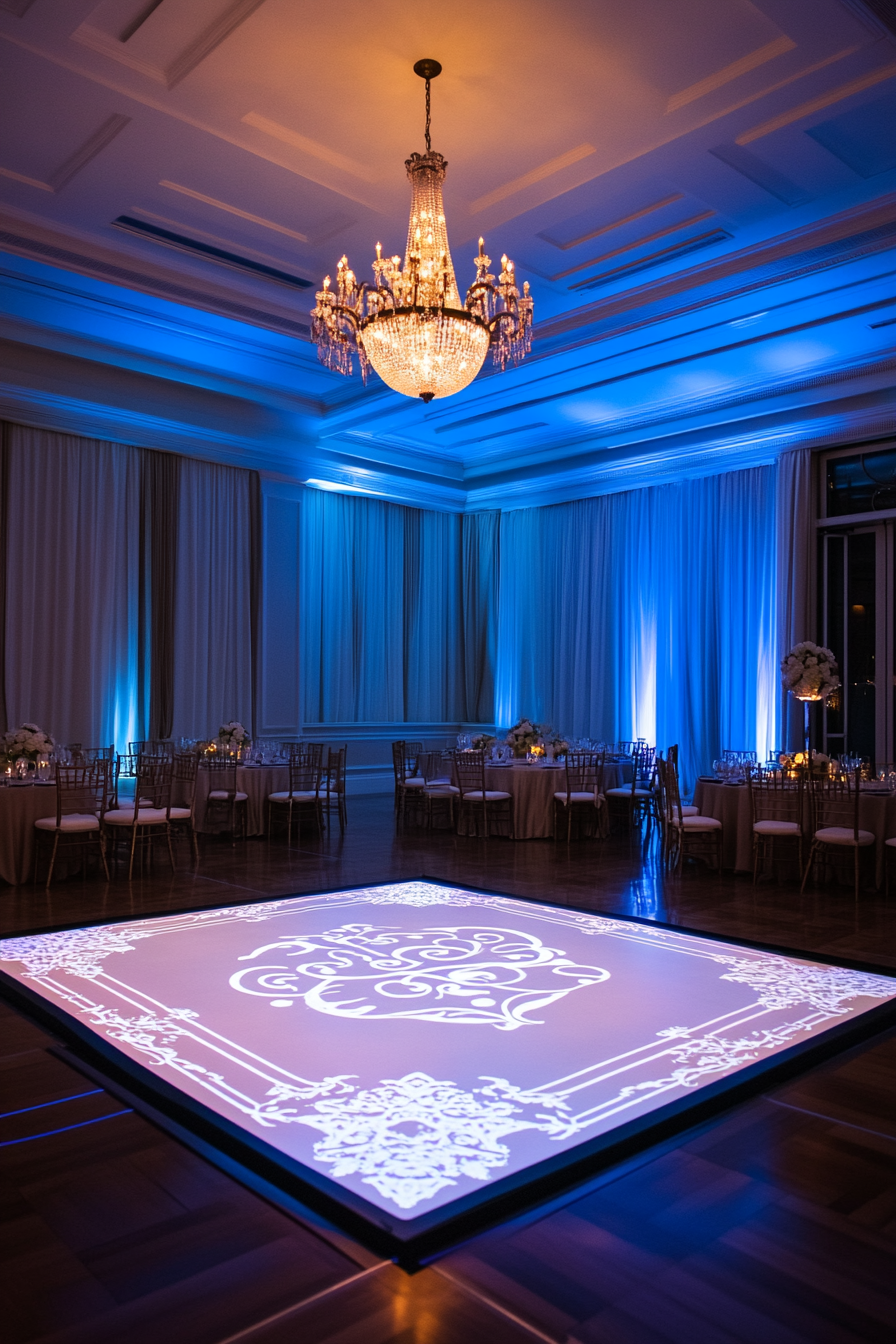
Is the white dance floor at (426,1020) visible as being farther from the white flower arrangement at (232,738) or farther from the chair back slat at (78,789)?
the white flower arrangement at (232,738)

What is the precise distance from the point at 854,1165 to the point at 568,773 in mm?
6535

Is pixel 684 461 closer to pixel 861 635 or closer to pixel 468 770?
pixel 861 635

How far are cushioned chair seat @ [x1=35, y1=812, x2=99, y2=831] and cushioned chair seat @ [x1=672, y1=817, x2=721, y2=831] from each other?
15.0ft

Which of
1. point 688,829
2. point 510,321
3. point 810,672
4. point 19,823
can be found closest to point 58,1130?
point 19,823

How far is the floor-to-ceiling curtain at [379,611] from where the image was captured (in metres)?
13.1

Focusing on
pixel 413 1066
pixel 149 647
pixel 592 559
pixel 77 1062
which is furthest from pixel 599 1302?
pixel 592 559

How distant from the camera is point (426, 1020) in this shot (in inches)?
160

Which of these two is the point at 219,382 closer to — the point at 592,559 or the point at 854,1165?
the point at 592,559

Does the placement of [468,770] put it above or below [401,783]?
above

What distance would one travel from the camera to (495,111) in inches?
231

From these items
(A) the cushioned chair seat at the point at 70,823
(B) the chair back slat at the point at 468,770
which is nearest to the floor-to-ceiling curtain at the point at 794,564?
(B) the chair back slat at the point at 468,770

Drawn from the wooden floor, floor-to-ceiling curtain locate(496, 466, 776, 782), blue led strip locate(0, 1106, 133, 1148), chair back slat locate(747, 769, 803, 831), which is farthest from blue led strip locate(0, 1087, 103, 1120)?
floor-to-ceiling curtain locate(496, 466, 776, 782)

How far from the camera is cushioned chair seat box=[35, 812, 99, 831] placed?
689 centimetres

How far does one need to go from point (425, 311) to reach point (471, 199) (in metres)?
1.95
